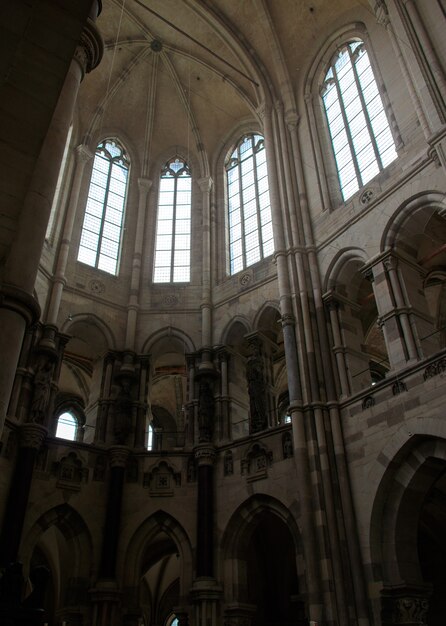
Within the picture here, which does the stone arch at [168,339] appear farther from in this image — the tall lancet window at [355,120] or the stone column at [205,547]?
the tall lancet window at [355,120]

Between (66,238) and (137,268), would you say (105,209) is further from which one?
(66,238)

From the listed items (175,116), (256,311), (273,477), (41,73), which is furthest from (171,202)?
(41,73)

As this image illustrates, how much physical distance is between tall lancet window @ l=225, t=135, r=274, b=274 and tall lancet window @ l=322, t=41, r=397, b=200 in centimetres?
353

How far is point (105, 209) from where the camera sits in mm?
22984

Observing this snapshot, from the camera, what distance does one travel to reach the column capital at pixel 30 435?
1541 centimetres

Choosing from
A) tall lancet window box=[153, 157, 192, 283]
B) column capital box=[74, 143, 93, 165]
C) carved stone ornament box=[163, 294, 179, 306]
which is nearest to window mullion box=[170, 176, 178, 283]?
tall lancet window box=[153, 157, 192, 283]

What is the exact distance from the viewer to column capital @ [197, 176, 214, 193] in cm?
2373

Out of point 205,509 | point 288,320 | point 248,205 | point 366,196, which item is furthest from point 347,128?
point 205,509

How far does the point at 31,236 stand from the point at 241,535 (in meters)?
11.1

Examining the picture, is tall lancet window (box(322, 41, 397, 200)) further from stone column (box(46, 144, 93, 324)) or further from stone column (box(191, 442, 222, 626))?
stone column (box(46, 144, 93, 324))

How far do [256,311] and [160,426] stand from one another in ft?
36.7

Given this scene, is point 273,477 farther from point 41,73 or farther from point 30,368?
point 41,73

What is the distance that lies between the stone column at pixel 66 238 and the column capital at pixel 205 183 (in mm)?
4393

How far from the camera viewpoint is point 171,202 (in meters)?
24.2
